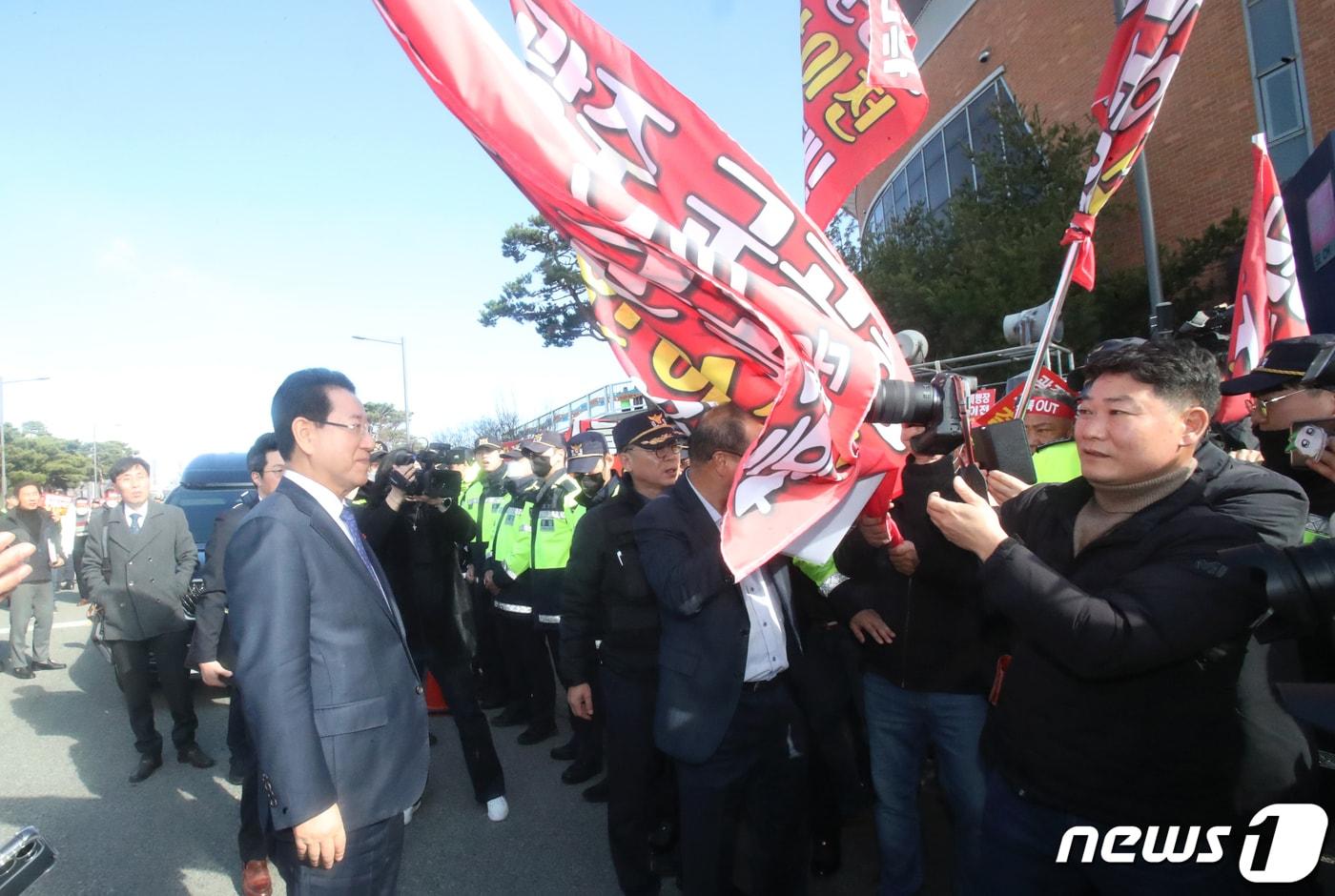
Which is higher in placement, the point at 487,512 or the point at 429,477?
the point at 429,477

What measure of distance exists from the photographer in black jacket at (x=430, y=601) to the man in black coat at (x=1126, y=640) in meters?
2.87

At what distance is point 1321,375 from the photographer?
1963 millimetres

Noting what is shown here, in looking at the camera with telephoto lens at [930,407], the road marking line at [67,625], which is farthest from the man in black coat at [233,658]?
the road marking line at [67,625]

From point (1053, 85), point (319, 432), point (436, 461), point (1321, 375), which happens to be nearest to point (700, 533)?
point (319, 432)

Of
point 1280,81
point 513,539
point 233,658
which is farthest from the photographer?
point 1280,81

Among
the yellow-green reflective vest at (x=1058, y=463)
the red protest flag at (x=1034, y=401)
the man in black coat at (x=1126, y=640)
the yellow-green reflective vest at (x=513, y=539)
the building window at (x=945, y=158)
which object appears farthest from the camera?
the building window at (x=945, y=158)

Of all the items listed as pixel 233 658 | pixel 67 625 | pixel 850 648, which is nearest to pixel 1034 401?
pixel 850 648

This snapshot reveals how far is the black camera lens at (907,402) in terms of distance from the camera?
6.63 feet

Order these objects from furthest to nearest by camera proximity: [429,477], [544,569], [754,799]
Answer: [544,569] < [429,477] < [754,799]

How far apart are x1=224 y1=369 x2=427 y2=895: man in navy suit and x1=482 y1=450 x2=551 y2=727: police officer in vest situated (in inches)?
123

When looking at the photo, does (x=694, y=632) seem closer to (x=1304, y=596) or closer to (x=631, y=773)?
(x=631, y=773)

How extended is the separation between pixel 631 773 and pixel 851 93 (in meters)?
2.92

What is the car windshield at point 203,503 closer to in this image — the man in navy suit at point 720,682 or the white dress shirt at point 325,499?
the white dress shirt at point 325,499

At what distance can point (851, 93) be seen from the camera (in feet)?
10.4
